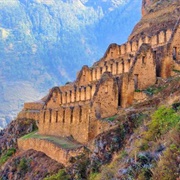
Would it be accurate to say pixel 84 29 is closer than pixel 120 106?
No

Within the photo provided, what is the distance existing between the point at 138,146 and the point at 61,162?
15.1 m

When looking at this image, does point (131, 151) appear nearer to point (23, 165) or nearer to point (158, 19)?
point (23, 165)

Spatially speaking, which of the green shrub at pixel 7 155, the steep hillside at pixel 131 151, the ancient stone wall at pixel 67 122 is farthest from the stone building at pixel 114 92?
the green shrub at pixel 7 155

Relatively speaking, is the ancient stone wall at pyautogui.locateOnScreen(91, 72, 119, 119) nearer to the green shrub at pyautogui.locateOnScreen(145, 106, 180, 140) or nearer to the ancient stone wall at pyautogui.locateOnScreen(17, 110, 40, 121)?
the green shrub at pyautogui.locateOnScreen(145, 106, 180, 140)

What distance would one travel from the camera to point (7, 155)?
151 ft

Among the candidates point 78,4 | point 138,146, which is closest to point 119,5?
point 78,4

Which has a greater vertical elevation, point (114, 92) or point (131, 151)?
point (114, 92)

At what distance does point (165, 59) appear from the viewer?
121 ft

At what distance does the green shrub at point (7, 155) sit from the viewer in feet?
149

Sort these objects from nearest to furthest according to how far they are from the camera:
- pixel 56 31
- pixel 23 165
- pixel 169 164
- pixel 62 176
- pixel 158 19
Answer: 1. pixel 169 164
2. pixel 62 176
3. pixel 23 165
4. pixel 158 19
5. pixel 56 31

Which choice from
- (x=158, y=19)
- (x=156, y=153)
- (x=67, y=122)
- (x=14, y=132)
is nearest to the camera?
(x=156, y=153)

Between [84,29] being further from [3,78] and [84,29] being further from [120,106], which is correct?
[120,106]

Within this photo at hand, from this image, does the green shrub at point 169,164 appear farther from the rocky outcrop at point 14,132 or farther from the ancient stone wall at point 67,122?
the rocky outcrop at point 14,132

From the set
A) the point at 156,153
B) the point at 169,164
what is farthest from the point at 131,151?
the point at 169,164
